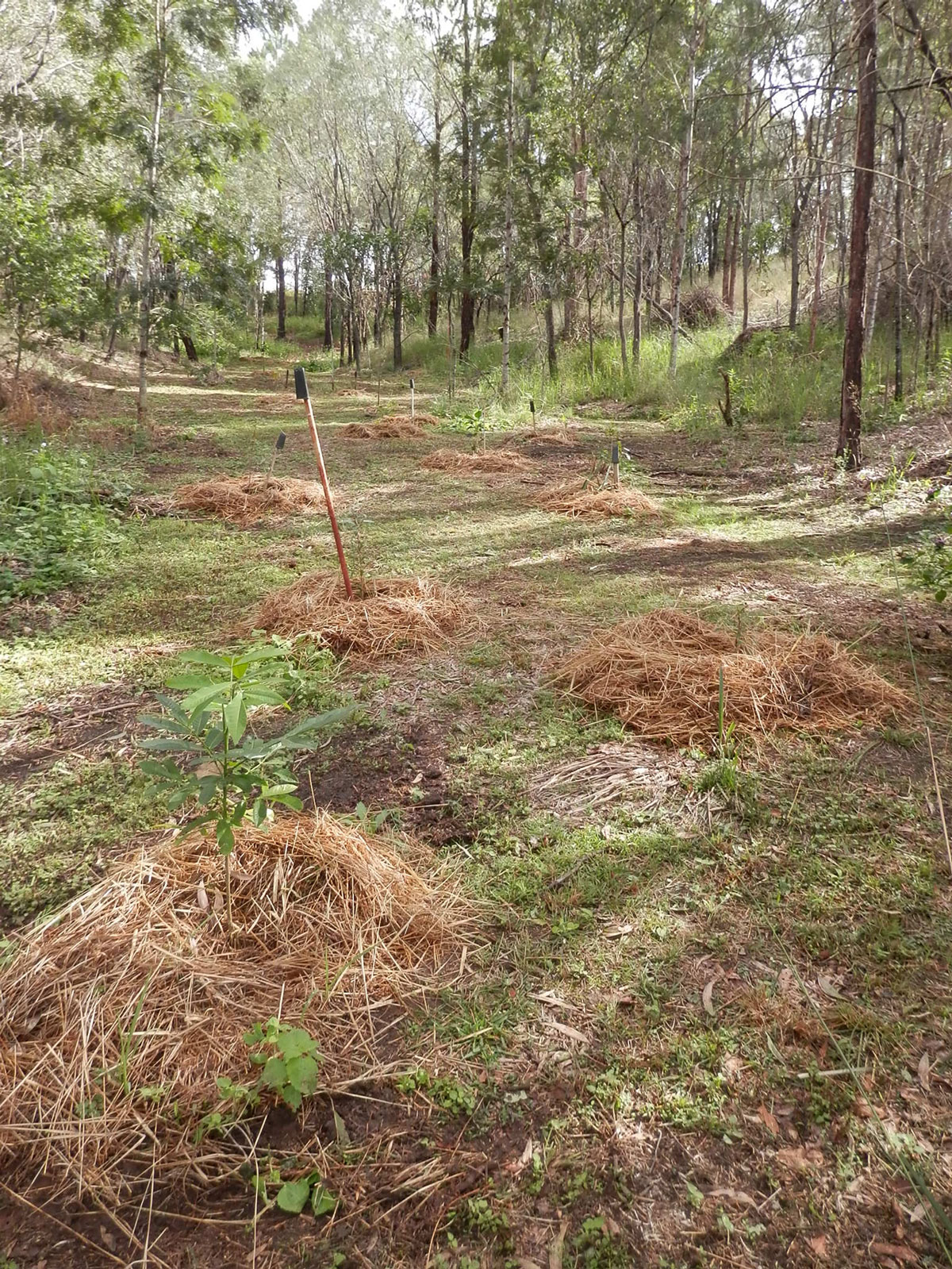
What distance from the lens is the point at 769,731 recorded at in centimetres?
275

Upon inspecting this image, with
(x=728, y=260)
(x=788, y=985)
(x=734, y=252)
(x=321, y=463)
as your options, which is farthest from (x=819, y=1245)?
(x=728, y=260)

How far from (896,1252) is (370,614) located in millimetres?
3056

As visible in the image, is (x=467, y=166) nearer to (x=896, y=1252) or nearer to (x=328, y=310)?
(x=328, y=310)

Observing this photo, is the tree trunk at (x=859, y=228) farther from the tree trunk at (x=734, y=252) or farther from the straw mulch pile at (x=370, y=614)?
the tree trunk at (x=734, y=252)

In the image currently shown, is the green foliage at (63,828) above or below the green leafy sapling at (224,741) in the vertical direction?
below

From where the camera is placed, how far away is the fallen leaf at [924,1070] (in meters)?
1.47

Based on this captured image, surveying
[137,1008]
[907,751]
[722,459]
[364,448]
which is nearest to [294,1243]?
[137,1008]

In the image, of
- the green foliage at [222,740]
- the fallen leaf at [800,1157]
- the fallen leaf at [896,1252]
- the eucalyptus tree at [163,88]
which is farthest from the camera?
the eucalyptus tree at [163,88]

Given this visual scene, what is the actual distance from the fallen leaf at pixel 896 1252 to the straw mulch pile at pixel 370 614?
2.72 metres

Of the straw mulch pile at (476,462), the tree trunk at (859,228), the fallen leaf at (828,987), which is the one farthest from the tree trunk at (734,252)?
the fallen leaf at (828,987)

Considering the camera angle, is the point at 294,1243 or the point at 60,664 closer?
the point at 294,1243

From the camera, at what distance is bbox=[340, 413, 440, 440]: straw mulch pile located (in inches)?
420

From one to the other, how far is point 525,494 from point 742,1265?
21.0 ft

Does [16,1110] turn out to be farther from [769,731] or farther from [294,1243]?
[769,731]
